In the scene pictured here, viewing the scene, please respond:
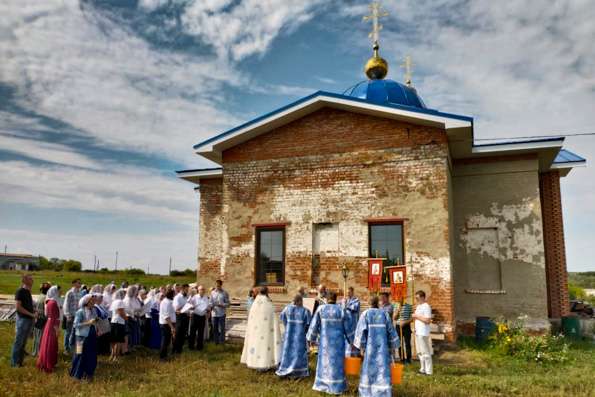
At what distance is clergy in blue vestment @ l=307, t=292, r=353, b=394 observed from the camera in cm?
→ 787

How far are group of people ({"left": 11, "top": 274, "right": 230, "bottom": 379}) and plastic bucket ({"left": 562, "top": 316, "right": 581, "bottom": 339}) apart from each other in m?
10.2

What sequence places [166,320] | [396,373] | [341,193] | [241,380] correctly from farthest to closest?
[341,193], [166,320], [241,380], [396,373]

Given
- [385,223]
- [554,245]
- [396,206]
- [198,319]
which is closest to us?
[198,319]

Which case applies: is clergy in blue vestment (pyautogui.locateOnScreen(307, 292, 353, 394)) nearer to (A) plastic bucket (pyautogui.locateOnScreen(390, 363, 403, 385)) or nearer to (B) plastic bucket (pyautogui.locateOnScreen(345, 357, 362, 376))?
(B) plastic bucket (pyautogui.locateOnScreen(345, 357, 362, 376))

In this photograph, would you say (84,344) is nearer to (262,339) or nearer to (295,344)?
(262,339)

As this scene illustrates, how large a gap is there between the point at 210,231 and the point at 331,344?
412 inches

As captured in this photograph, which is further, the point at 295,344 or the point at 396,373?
the point at 295,344

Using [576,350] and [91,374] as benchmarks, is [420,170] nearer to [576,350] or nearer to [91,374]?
[576,350]

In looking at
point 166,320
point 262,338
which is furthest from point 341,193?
point 166,320

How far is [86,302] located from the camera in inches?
337

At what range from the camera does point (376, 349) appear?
7684mm

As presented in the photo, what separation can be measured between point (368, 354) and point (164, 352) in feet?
16.9

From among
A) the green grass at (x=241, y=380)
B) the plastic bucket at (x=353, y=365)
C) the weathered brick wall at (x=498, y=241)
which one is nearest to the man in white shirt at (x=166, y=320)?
the green grass at (x=241, y=380)

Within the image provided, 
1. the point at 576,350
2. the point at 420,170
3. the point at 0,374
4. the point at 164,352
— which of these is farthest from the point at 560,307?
the point at 0,374
